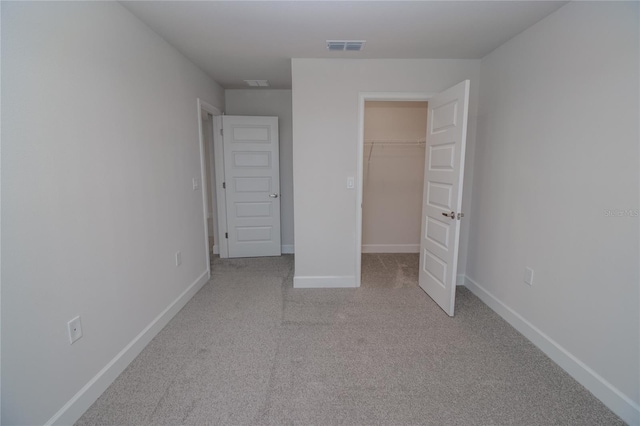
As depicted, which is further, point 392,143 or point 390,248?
point 390,248

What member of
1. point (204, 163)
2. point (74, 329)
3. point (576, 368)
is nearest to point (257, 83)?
point (204, 163)

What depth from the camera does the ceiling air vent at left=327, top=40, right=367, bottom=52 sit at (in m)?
2.43

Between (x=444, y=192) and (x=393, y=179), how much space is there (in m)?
1.78

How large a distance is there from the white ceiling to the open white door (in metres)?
0.44

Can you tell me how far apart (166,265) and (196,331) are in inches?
23.9

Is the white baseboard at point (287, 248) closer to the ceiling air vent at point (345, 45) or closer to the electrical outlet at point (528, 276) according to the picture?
the ceiling air vent at point (345, 45)

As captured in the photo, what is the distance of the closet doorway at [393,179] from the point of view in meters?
4.25

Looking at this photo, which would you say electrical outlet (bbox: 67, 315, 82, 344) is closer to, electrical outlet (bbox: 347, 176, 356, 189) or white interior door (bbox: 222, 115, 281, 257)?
electrical outlet (bbox: 347, 176, 356, 189)

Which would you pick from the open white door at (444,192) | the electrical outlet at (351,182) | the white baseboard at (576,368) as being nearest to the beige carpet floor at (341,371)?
the white baseboard at (576,368)

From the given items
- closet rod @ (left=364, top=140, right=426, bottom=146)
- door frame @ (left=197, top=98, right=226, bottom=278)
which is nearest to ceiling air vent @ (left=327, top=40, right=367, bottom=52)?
door frame @ (left=197, top=98, right=226, bottom=278)

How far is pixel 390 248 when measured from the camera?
455 centimetres

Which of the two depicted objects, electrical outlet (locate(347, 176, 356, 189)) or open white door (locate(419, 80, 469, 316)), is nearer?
open white door (locate(419, 80, 469, 316))

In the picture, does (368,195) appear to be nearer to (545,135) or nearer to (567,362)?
(545,135)

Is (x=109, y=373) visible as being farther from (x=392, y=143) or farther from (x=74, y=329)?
(x=392, y=143)
